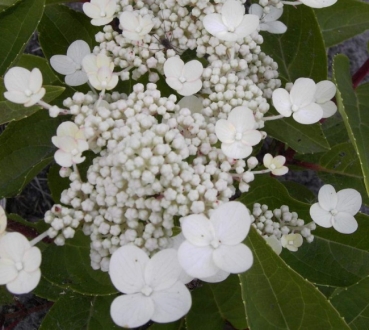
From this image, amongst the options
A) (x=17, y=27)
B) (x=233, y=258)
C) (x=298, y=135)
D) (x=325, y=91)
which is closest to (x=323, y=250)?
(x=298, y=135)

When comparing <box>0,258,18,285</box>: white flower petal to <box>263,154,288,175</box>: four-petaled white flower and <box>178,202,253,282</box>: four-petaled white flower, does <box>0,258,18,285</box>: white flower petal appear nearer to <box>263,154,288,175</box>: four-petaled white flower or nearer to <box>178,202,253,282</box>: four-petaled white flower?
<box>178,202,253,282</box>: four-petaled white flower

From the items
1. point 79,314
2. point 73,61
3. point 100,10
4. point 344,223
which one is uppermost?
point 100,10

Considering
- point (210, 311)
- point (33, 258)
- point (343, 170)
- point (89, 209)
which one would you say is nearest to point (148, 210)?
point (89, 209)

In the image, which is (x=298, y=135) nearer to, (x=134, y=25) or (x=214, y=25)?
(x=214, y=25)

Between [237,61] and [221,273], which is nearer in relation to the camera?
[221,273]

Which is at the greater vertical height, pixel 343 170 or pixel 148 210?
pixel 148 210

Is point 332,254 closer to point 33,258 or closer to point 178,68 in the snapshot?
point 178,68
